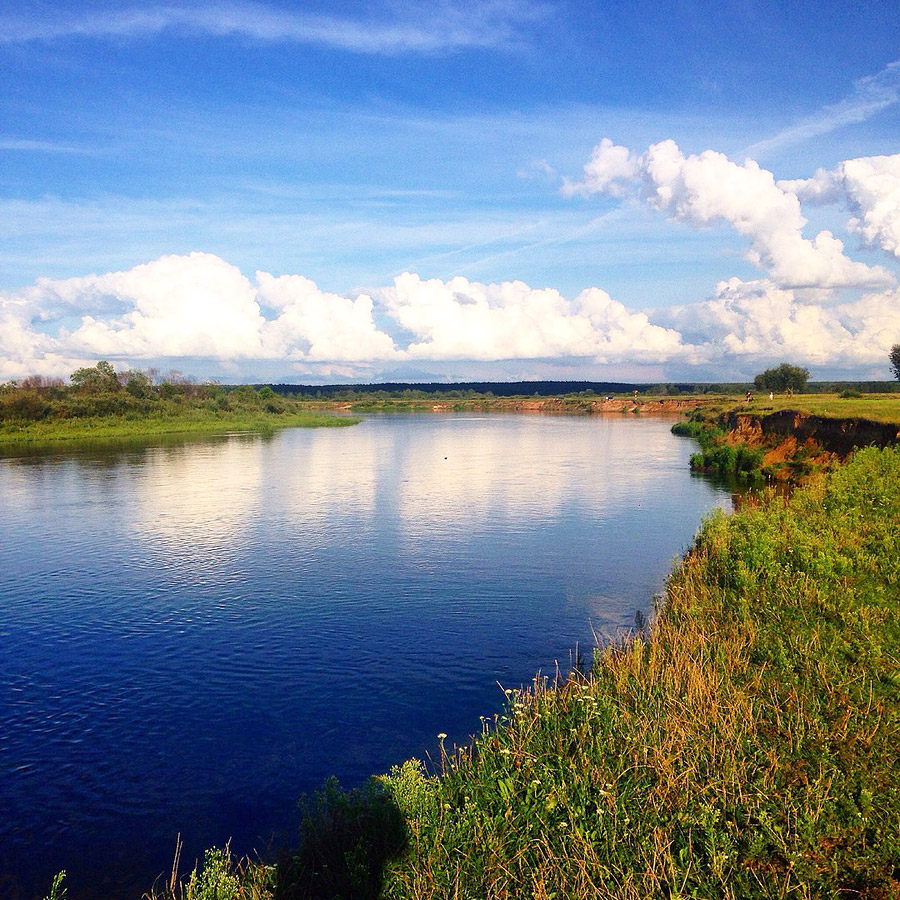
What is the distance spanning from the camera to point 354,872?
8.50 m

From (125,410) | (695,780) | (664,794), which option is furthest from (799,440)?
(125,410)

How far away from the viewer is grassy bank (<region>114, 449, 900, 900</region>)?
25.5ft

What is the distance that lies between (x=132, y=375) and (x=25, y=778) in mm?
115416

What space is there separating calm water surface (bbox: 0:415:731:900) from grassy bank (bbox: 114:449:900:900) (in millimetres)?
A: 2468

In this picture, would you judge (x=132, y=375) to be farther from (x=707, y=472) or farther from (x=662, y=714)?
(x=662, y=714)

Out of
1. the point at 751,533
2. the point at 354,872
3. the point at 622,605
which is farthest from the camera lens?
the point at 622,605

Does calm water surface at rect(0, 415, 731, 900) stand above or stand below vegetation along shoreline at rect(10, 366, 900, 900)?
below

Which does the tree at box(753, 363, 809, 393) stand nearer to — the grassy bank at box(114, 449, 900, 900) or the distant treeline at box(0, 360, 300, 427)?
the distant treeline at box(0, 360, 300, 427)

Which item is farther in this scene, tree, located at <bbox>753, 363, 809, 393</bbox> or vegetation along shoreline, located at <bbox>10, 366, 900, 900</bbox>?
tree, located at <bbox>753, 363, 809, 393</bbox>

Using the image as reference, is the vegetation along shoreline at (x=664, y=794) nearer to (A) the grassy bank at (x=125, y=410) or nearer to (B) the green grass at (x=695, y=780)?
(B) the green grass at (x=695, y=780)

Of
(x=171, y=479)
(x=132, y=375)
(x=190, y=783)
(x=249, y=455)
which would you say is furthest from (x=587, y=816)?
(x=132, y=375)

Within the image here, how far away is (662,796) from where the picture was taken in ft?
28.8

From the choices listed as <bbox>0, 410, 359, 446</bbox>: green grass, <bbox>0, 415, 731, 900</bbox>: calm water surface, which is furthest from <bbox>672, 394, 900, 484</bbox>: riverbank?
<bbox>0, 410, 359, 446</bbox>: green grass

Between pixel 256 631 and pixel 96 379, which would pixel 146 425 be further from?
pixel 256 631
